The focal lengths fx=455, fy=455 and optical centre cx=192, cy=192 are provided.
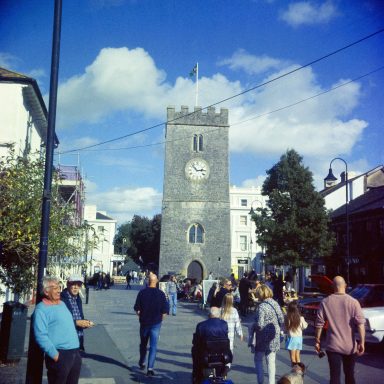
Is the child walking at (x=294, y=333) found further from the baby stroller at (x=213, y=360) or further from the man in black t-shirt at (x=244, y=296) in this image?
the man in black t-shirt at (x=244, y=296)

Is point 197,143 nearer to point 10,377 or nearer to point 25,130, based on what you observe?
point 25,130

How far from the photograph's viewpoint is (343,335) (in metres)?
6.14

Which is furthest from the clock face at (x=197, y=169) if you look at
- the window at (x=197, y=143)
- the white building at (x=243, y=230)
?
the white building at (x=243, y=230)

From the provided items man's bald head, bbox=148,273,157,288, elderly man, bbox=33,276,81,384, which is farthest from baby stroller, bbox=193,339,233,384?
man's bald head, bbox=148,273,157,288

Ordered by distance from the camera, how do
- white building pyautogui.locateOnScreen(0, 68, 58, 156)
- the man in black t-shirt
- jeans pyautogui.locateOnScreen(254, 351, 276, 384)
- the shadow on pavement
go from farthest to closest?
the man in black t-shirt
white building pyautogui.locateOnScreen(0, 68, 58, 156)
the shadow on pavement
jeans pyautogui.locateOnScreen(254, 351, 276, 384)

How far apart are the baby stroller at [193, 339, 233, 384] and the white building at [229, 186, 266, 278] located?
6720 centimetres

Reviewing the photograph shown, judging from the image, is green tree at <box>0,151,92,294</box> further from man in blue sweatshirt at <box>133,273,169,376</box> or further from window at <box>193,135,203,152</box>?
window at <box>193,135,203,152</box>

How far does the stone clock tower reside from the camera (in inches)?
1690

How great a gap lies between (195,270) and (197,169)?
9.68 meters

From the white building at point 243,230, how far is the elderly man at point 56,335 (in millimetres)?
68371

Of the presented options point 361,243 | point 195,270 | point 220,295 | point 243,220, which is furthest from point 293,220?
point 243,220

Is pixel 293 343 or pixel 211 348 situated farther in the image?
pixel 293 343

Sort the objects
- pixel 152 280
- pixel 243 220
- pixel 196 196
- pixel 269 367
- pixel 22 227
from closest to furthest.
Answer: pixel 269 367 < pixel 152 280 < pixel 22 227 < pixel 196 196 < pixel 243 220

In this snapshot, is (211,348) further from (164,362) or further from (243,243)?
(243,243)
